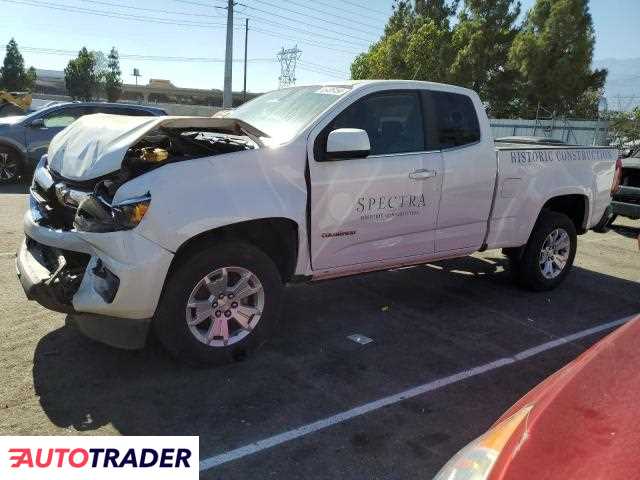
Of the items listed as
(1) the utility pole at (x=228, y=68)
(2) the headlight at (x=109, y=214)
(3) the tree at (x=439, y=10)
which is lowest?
(2) the headlight at (x=109, y=214)

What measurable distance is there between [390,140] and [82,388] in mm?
2843

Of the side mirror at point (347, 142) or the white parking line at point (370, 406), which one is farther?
the side mirror at point (347, 142)

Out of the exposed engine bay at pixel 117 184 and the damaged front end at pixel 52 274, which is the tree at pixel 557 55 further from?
the damaged front end at pixel 52 274

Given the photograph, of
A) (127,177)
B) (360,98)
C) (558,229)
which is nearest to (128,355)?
(127,177)

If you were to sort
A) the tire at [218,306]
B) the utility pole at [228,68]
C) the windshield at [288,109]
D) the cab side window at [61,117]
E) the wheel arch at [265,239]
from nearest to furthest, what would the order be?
the tire at [218,306]
the wheel arch at [265,239]
the windshield at [288,109]
the cab side window at [61,117]
the utility pole at [228,68]

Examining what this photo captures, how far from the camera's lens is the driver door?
4289mm

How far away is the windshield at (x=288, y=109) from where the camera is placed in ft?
14.6

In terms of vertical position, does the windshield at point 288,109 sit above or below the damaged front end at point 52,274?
above

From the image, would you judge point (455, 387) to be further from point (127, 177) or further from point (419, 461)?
point (127, 177)

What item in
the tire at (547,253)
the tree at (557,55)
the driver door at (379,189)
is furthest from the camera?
the tree at (557,55)

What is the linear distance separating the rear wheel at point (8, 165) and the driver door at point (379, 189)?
Answer: 9.52m

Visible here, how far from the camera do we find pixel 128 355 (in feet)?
13.5

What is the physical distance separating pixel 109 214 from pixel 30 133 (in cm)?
941

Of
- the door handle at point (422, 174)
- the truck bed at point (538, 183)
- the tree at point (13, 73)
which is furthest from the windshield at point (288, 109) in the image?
the tree at point (13, 73)
